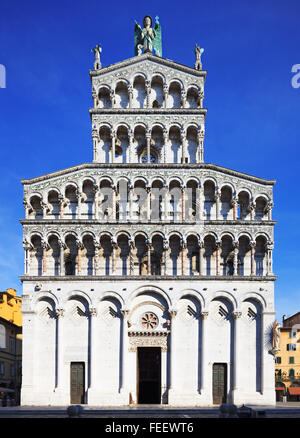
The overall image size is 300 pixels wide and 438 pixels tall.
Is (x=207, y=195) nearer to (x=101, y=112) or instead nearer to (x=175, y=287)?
(x=175, y=287)

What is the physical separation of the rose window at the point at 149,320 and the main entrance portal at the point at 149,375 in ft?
4.83

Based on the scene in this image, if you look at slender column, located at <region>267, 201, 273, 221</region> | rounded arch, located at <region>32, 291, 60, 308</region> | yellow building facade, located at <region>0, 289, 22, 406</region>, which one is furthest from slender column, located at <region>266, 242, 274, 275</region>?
yellow building facade, located at <region>0, 289, 22, 406</region>

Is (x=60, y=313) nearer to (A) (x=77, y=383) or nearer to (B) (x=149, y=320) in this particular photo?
(A) (x=77, y=383)

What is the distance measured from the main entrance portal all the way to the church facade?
0.07 metres

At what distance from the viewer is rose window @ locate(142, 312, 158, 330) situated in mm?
34594

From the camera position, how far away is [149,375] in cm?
3469

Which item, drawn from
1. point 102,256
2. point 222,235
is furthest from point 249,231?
point 102,256

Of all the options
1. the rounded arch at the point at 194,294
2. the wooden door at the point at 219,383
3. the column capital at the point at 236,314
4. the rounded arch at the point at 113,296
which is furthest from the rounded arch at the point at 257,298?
the rounded arch at the point at 113,296

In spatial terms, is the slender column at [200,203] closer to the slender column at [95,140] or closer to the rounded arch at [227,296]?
the rounded arch at [227,296]

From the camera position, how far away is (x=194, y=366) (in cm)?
3391

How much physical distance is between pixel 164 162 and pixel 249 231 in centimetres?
762

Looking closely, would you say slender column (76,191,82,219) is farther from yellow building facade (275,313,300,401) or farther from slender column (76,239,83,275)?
yellow building facade (275,313,300,401)

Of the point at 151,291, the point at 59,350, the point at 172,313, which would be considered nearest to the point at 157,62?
the point at 151,291

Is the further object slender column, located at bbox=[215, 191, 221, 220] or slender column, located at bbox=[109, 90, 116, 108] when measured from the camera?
slender column, located at bbox=[109, 90, 116, 108]
